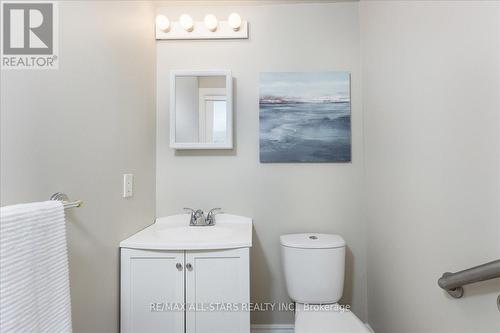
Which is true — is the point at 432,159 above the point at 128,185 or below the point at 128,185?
above

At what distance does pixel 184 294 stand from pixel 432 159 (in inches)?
49.1

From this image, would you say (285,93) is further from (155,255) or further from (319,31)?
(155,255)

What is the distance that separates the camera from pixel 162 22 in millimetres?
1674

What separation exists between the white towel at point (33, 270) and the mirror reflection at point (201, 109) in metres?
1.00

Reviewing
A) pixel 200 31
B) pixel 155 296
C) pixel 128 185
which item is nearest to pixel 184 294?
pixel 155 296

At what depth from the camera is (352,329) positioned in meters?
1.18

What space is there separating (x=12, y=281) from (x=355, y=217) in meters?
1.69

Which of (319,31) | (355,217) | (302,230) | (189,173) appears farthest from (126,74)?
(355,217)

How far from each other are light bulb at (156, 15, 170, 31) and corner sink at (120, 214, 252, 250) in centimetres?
127

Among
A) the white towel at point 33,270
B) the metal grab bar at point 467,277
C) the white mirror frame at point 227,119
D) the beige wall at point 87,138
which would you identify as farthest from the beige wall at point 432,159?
the beige wall at point 87,138

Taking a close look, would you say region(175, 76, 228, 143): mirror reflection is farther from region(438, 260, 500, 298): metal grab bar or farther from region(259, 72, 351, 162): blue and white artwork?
region(438, 260, 500, 298): metal grab bar

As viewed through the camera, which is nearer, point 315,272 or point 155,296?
point 155,296

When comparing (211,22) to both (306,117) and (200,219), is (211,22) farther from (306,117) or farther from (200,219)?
(200,219)

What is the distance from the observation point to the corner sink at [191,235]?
1194mm
